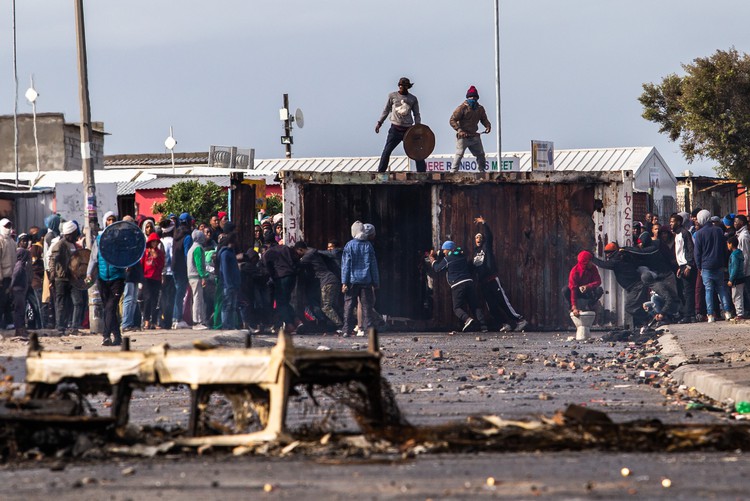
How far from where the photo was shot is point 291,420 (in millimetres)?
9648

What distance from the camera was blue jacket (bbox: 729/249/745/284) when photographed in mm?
22766

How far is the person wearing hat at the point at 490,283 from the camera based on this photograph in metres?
23.6

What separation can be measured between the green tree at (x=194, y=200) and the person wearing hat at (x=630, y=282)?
80.2 ft

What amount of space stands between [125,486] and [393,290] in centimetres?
1728

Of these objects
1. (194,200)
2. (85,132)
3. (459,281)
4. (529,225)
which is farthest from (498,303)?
(194,200)

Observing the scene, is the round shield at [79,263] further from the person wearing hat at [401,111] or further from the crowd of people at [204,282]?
the person wearing hat at [401,111]

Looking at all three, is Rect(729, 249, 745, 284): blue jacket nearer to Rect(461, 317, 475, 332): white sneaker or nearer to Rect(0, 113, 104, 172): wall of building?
Rect(461, 317, 475, 332): white sneaker

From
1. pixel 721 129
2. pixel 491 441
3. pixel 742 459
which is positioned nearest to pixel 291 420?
pixel 491 441

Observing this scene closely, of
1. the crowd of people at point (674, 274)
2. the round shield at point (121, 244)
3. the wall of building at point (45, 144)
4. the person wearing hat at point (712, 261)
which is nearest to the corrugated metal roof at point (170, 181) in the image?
the wall of building at point (45, 144)

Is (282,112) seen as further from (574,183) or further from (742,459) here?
(742,459)

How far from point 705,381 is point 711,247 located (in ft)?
32.0

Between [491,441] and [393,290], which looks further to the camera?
[393,290]

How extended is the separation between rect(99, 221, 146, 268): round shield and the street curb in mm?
7156

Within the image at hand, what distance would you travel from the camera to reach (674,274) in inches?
909
